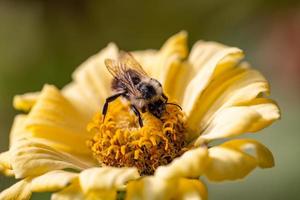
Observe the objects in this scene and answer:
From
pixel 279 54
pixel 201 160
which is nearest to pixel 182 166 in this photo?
pixel 201 160

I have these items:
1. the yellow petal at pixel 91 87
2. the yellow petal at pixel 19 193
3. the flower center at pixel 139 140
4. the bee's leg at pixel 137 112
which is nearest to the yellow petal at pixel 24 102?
the yellow petal at pixel 91 87

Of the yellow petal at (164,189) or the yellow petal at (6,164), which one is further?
the yellow petal at (6,164)

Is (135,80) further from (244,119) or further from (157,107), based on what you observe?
(244,119)

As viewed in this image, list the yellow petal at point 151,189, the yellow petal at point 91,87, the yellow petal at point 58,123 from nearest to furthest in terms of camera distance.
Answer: the yellow petal at point 151,189
the yellow petal at point 58,123
the yellow petal at point 91,87

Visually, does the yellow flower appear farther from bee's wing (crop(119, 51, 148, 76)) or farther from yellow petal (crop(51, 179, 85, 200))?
bee's wing (crop(119, 51, 148, 76))

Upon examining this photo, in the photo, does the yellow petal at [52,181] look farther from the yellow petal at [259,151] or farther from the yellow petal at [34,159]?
the yellow petal at [259,151]

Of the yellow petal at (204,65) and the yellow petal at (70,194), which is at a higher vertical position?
the yellow petal at (204,65)
